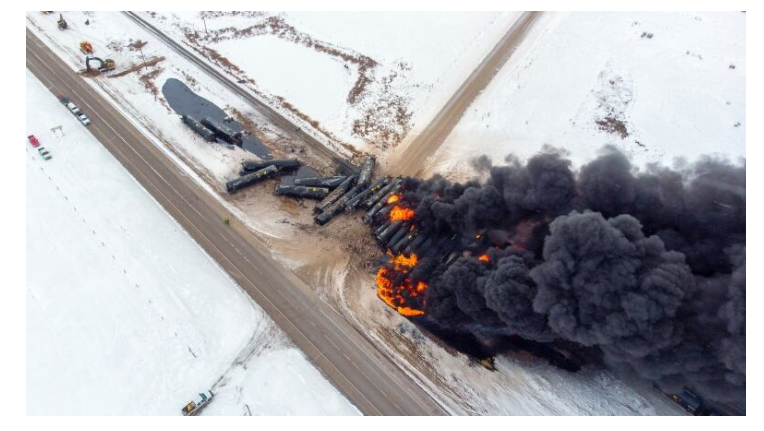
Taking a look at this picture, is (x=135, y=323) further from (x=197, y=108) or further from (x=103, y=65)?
(x=103, y=65)

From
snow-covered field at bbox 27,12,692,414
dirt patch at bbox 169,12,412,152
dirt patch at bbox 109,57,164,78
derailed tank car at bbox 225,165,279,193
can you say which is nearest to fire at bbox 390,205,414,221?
snow-covered field at bbox 27,12,692,414

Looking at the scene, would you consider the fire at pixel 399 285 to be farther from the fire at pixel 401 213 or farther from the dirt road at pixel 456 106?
the dirt road at pixel 456 106

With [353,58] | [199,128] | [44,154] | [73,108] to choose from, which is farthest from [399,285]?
[73,108]

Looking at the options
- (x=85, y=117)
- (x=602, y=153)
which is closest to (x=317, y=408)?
(x=602, y=153)

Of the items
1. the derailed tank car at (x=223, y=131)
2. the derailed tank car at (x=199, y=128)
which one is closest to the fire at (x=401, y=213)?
the derailed tank car at (x=223, y=131)

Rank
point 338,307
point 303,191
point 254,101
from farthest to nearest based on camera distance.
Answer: point 254,101
point 303,191
point 338,307

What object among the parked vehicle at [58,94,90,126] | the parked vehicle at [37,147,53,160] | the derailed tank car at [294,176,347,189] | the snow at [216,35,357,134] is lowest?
the parked vehicle at [37,147,53,160]

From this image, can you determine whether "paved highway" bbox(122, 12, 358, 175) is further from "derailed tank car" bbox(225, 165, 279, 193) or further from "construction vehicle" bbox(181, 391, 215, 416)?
"construction vehicle" bbox(181, 391, 215, 416)
